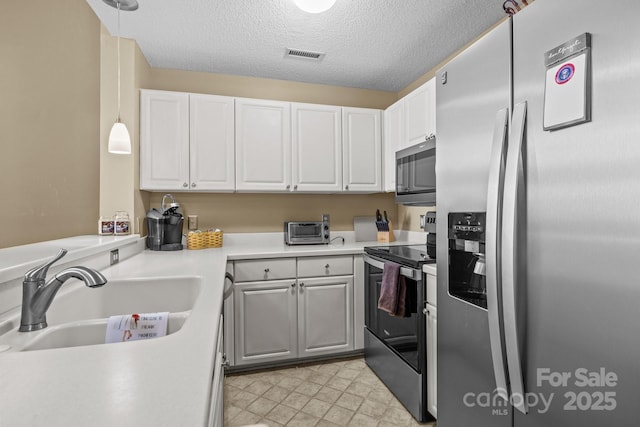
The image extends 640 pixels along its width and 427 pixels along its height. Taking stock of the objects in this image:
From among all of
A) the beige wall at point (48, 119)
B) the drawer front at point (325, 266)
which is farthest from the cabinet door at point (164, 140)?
the drawer front at point (325, 266)

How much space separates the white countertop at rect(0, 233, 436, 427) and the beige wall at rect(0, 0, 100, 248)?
1.22 meters

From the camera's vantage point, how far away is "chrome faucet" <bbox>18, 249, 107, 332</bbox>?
0.84 metres

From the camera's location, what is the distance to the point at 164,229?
2566 millimetres

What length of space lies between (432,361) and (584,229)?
1.15 meters

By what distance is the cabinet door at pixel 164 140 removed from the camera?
8.38 ft

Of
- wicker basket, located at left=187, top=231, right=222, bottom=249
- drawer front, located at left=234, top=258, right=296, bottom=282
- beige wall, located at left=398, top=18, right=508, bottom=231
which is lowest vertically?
drawer front, located at left=234, top=258, right=296, bottom=282

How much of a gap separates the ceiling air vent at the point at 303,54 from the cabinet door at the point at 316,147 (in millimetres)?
389

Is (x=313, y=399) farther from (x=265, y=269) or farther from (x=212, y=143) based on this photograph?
(x=212, y=143)

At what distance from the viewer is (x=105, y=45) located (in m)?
2.40

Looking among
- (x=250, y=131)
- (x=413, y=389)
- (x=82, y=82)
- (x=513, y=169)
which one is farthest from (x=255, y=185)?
(x=513, y=169)

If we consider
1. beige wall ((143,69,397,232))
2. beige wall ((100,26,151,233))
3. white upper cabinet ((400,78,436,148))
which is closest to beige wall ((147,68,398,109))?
beige wall ((143,69,397,232))

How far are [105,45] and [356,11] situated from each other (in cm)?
183

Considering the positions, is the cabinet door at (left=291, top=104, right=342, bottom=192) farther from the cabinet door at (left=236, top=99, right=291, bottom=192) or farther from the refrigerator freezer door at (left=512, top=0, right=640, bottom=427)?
the refrigerator freezer door at (left=512, top=0, right=640, bottom=427)

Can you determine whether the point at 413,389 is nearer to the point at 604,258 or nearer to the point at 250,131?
the point at 604,258
